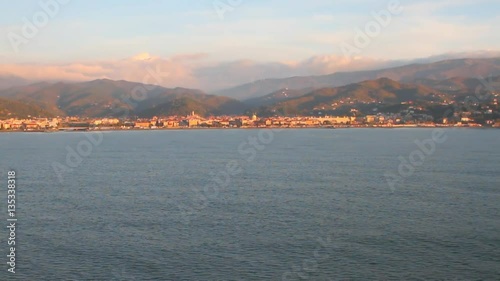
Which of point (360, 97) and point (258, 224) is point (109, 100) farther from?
point (258, 224)

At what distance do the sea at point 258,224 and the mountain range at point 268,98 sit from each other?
A: 2326 inches

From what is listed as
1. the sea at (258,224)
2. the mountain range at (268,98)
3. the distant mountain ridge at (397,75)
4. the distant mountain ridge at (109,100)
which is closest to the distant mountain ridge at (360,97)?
the mountain range at (268,98)

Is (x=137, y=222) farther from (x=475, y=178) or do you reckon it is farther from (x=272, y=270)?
(x=475, y=178)

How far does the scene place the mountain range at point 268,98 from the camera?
83.5m

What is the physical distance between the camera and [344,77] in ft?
554

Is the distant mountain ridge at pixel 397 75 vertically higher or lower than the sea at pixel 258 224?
higher

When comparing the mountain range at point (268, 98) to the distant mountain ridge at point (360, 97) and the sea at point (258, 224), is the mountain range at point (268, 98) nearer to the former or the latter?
the distant mountain ridge at point (360, 97)

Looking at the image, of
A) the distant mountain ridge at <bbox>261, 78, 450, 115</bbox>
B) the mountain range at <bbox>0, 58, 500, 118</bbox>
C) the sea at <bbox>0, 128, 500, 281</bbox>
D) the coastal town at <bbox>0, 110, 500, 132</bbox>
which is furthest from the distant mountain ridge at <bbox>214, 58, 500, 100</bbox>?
the sea at <bbox>0, 128, 500, 281</bbox>

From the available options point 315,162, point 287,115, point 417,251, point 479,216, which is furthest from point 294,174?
point 287,115

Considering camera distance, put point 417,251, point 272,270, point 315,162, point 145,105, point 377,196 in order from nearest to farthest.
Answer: point 272,270 < point 417,251 < point 377,196 < point 315,162 < point 145,105

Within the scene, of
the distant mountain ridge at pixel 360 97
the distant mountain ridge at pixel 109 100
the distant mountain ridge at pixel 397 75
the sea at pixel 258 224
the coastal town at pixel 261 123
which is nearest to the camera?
the sea at pixel 258 224

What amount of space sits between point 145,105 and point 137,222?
335 feet

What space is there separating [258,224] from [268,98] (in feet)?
394

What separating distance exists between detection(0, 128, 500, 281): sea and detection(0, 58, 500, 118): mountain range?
59091 mm
